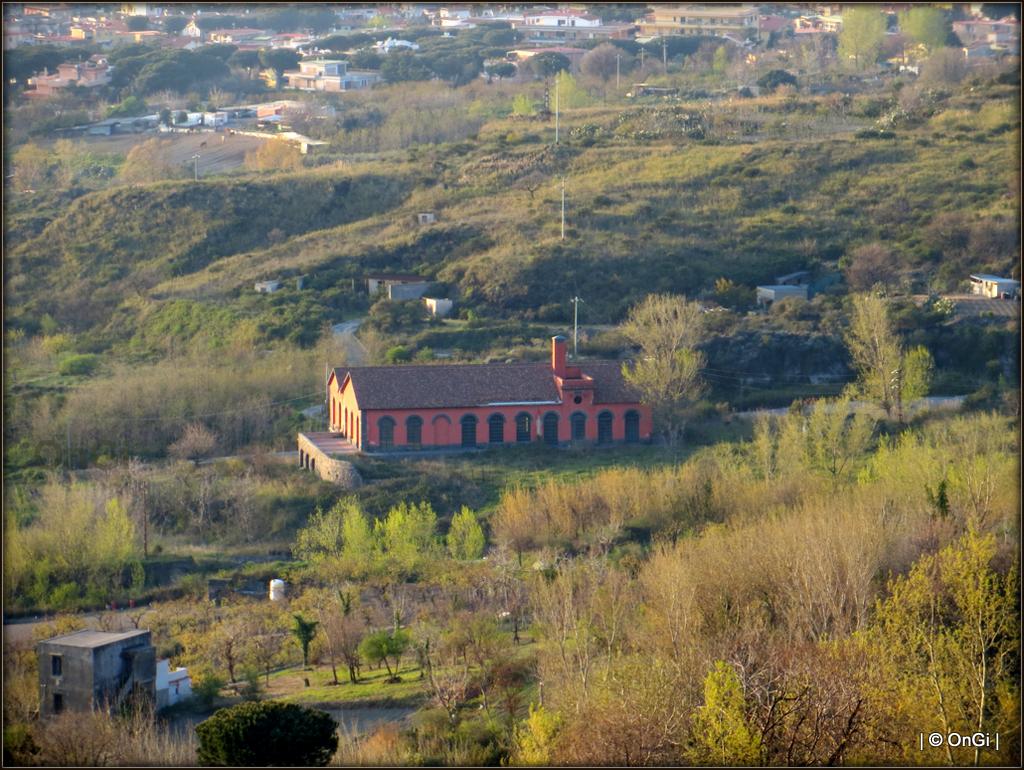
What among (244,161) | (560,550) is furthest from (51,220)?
(560,550)

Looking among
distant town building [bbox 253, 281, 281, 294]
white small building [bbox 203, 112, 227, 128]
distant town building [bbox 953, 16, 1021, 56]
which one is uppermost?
distant town building [bbox 953, 16, 1021, 56]

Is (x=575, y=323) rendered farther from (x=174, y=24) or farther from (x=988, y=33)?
(x=174, y=24)

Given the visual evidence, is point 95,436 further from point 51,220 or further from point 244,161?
point 244,161

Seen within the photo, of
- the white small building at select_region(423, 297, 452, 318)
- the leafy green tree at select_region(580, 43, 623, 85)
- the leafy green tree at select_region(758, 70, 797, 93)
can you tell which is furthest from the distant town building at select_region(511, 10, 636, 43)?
the white small building at select_region(423, 297, 452, 318)

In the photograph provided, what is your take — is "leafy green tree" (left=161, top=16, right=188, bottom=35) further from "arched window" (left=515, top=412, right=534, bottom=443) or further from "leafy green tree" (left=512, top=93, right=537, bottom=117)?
"arched window" (left=515, top=412, right=534, bottom=443)

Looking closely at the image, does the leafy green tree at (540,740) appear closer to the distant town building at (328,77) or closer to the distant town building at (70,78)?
the distant town building at (328,77)

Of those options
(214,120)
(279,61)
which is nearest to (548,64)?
(279,61)
